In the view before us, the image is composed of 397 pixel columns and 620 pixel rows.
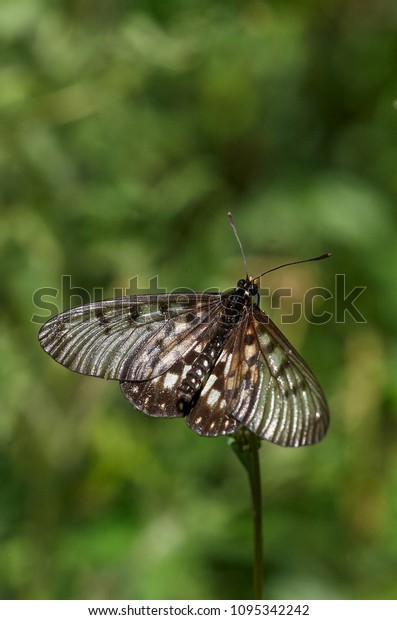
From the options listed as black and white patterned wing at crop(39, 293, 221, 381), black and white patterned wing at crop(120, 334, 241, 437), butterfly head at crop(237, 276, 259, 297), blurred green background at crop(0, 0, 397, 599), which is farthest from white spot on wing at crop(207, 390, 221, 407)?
blurred green background at crop(0, 0, 397, 599)

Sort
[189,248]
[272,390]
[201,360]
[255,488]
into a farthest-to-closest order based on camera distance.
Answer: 1. [189,248]
2. [201,360]
3. [272,390]
4. [255,488]

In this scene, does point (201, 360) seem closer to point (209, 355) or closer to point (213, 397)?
point (209, 355)

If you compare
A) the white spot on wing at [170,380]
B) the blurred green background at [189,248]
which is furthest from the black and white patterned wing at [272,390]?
the blurred green background at [189,248]

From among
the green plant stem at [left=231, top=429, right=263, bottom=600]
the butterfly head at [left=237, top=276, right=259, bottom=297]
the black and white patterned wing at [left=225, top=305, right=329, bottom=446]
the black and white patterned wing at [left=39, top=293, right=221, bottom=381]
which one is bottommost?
the green plant stem at [left=231, top=429, right=263, bottom=600]

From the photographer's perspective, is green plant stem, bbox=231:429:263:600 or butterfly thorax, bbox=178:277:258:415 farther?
butterfly thorax, bbox=178:277:258:415

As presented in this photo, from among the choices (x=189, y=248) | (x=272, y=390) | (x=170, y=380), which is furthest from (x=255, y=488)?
(x=189, y=248)

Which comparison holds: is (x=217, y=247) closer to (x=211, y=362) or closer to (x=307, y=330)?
(x=307, y=330)

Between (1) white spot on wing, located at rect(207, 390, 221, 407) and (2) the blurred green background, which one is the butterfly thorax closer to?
(1) white spot on wing, located at rect(207, 390, 221, 407)

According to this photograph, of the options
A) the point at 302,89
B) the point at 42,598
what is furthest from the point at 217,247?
the point at 42,598
